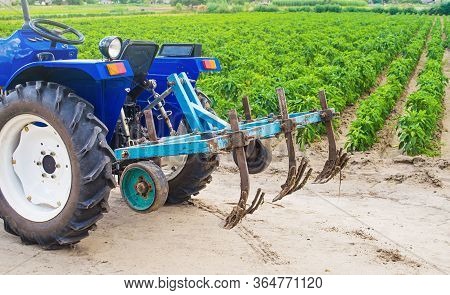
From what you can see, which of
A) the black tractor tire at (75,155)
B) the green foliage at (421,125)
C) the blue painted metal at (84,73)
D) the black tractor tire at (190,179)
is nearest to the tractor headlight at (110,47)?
the blue painted metal at (84,73)

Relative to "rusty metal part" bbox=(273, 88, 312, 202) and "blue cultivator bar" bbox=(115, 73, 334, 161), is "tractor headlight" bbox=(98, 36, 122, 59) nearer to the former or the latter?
"blue cultivator bar" bbox=(115, 73, 334, 161)

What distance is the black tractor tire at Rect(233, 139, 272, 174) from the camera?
488cm

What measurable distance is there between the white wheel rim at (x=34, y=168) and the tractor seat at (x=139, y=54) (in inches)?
30.9

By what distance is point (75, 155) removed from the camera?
4.31m

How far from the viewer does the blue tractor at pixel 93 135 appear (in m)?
4.29

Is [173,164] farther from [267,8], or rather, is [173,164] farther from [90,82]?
[267,8]

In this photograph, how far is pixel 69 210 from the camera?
4.38 metres

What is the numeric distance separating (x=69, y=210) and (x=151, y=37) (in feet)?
78.6

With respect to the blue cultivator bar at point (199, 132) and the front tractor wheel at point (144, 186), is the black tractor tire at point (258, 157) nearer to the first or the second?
the blue cultivator bar at point (199, 132)

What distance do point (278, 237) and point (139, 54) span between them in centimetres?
178

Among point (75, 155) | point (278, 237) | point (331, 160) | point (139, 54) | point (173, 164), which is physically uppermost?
point (139, 54)

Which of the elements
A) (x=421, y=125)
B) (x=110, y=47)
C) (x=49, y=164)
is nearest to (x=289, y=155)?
(x=110, y=47)

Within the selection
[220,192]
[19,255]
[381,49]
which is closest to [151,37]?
[381,49]
